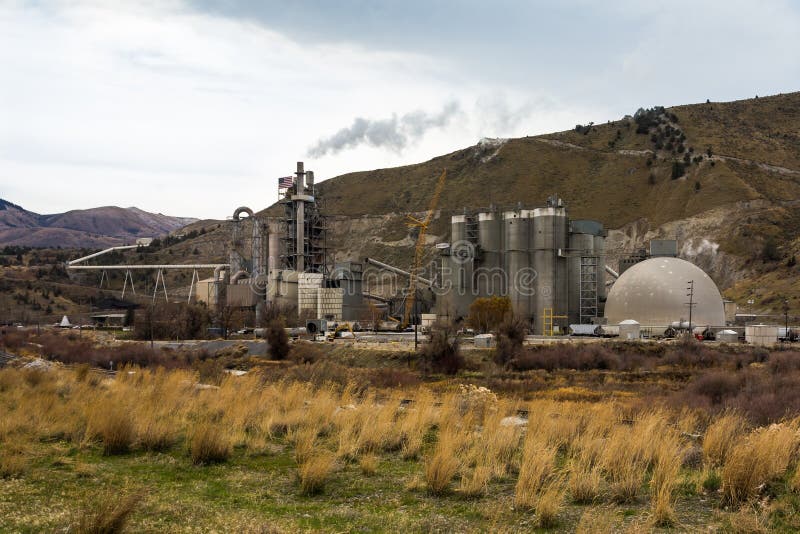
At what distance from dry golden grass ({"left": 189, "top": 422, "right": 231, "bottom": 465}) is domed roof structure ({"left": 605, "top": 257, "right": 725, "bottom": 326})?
72.9 metres

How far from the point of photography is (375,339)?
74.9m

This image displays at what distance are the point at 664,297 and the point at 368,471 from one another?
74.1 metres

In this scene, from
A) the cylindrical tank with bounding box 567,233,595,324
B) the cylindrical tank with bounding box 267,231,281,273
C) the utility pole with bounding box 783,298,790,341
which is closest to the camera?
the utility pole with bounding box 783,298,790,341

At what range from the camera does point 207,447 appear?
1366cm

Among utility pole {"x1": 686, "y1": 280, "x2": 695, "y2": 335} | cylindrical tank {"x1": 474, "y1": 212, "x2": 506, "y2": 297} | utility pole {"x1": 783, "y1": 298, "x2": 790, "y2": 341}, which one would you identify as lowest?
utility pole {"x1": 783, "y1": 298, "x2": 790, "y2": 341}

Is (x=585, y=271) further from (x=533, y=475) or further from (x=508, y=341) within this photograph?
(x=533, y=475)

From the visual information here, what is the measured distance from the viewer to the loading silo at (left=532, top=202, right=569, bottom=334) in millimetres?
96562

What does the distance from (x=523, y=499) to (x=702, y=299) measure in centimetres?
7693

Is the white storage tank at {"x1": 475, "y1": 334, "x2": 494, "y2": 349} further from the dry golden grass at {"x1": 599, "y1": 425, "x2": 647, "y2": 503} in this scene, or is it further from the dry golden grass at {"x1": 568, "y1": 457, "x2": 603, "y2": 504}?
the dry golden grass at {"x1": 568, "y1": 457, "x2": 603, "y2": 504}

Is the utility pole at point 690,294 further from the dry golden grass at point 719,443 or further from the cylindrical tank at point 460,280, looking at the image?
the dry golden grass at point 719,443

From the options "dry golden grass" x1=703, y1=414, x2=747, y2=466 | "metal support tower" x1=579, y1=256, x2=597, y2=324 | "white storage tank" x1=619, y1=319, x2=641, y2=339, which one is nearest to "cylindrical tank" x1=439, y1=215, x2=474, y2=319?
"metal support tower" x1=579, y1=256, x2=597, y2=324

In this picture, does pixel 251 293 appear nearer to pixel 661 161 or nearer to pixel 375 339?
pixel 375 339

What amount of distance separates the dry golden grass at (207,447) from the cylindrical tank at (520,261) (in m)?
84.9

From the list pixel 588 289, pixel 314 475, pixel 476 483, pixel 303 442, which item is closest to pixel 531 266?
pixel 588 289
